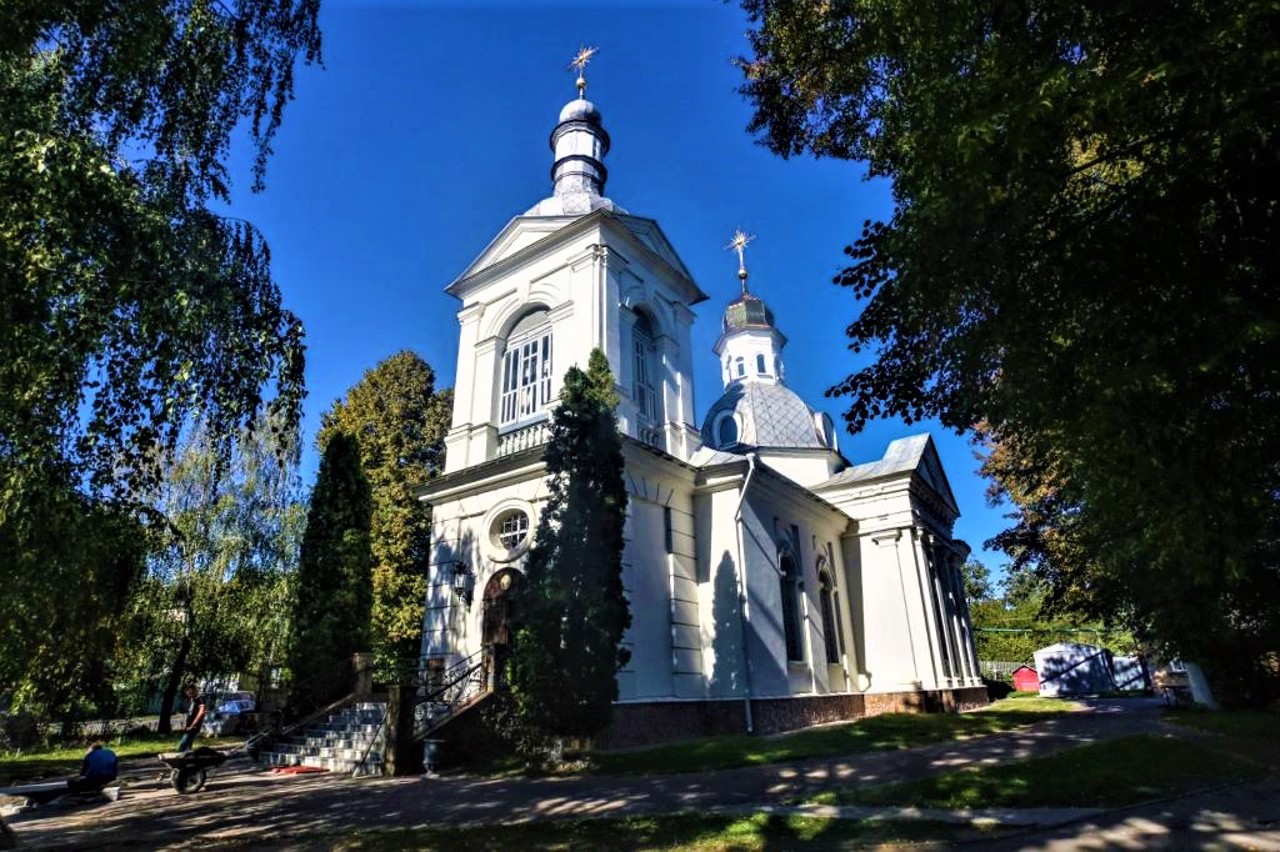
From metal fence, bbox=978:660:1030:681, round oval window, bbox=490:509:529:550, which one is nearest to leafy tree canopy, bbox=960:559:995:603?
metal fence, bbox=978:660:1030:681

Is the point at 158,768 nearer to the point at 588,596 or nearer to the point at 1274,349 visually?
the point at 588,596

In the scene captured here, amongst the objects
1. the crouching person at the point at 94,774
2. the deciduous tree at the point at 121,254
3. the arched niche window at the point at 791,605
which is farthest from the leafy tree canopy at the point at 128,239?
the arched niche window at the point at 791,605

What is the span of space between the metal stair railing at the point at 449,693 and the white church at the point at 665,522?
47 cm

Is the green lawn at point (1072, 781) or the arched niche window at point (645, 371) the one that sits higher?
the arched niche window at point (645, 371)

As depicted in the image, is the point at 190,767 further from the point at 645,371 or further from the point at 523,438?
the point at 645,371

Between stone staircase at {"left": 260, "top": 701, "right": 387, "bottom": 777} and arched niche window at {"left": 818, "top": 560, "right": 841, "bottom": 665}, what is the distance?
40.0ft

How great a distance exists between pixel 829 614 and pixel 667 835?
15.7m

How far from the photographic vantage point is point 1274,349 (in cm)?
597

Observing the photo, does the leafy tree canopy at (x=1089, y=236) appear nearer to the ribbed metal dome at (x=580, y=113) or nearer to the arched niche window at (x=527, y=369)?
the arched niche window at (x=527, y=369)

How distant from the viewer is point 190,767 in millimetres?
10297

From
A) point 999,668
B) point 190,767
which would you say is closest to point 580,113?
point 190,767

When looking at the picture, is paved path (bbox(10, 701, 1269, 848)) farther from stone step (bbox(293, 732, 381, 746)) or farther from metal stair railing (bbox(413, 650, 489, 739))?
metal stair railing (bbox(413, 650, 489, 739))

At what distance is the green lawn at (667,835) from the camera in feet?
19.4

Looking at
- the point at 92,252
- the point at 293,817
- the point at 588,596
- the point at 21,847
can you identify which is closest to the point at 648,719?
the point at 588,596
